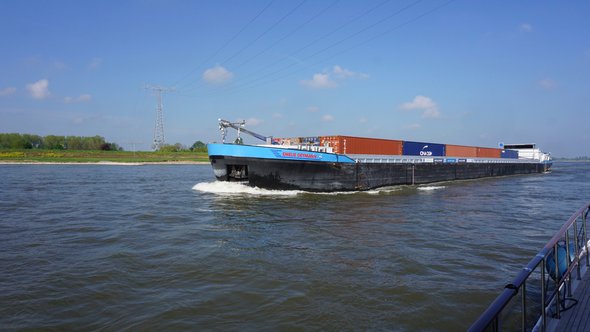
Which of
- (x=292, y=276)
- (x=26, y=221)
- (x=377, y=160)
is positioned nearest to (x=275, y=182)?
(x=377, y=160)

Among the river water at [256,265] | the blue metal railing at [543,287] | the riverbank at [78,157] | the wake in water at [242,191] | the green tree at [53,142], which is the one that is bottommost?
the river water at [256,265]

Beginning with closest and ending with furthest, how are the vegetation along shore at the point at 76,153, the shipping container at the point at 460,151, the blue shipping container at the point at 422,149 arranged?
1. the blue shipping container at the point at 422,149
2. the shipping container at the point at 460,151
3. the vegetation along shore at the point at 76,153

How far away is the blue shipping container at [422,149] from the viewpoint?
31297 mm

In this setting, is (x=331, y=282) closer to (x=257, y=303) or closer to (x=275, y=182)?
(x=257, y=303)

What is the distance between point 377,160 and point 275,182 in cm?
945

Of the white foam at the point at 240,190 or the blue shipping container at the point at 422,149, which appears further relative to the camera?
the blue shipping container at the point at 422,149

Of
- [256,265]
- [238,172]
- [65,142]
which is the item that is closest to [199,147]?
[65,142]

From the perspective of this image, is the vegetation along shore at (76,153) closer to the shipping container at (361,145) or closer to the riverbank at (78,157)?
the riverbank at (78,157)

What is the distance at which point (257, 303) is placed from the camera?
5.73 metres

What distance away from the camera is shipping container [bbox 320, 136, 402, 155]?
80.5 ft

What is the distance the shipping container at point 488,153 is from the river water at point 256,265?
2948 centimetres

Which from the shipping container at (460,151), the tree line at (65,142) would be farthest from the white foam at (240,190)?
the tree line at (65,142)

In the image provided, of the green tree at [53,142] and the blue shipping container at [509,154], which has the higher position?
the green tree at [53,142]

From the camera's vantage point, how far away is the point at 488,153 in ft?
144
